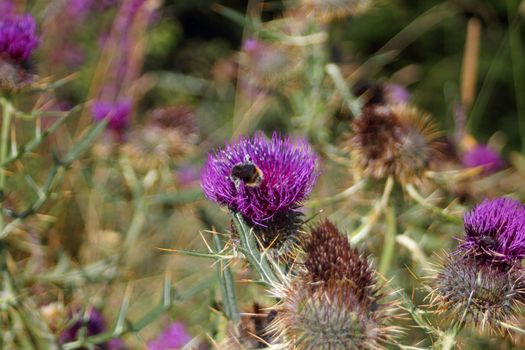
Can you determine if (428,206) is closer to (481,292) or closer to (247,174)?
(481,292)

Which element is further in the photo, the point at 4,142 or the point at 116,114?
the point at 116,114

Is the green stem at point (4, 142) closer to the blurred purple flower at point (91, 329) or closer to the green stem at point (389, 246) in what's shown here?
the blurred purple flower at point (91, 329)

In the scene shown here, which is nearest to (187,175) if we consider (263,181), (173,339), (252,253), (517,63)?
(173,339)

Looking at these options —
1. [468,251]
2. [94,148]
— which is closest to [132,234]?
[94,148]

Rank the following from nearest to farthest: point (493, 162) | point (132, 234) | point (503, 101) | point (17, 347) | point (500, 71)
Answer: point (17, 347), point (132, 234), point (493, 162), point (500, 71), point (503, 101)

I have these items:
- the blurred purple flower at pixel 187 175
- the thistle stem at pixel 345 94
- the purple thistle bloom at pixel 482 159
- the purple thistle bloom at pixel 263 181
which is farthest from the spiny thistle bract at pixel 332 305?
the blurred purple flower at pixel 187 175

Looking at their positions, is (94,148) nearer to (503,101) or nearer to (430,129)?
(430,129)

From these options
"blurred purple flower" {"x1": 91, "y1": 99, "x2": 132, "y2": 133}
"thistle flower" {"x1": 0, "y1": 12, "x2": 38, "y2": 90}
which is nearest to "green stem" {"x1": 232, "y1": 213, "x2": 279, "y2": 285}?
"thistle flower" {"x1": 0, "y1": 12, "x2": 38, "y2": 90}
